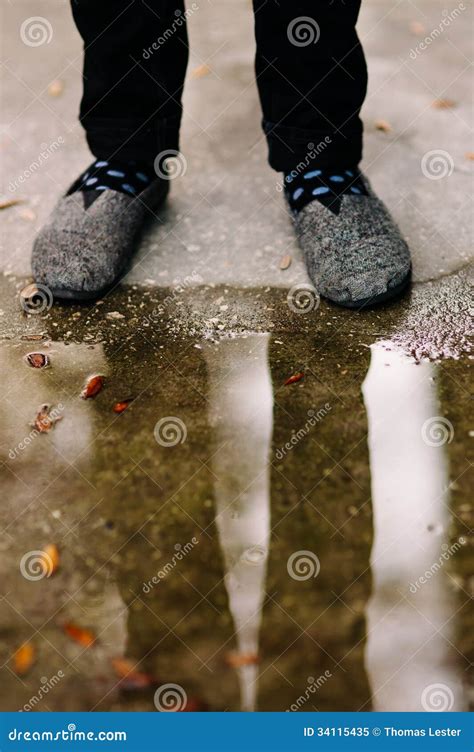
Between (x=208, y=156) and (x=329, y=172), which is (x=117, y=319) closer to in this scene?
(x=329, y=172)

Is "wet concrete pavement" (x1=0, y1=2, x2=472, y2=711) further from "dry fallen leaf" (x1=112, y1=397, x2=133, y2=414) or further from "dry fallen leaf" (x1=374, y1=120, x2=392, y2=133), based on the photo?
"dry fallen leaf" (x1=374, y1=120, x2=392, y2=133)

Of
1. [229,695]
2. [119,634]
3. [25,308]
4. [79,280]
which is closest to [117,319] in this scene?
[79,280]

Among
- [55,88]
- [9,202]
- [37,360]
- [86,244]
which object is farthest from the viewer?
[55,88]

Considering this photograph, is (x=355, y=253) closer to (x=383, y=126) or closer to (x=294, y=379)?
(x=294, y=379)

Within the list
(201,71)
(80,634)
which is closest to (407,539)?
(80,634)

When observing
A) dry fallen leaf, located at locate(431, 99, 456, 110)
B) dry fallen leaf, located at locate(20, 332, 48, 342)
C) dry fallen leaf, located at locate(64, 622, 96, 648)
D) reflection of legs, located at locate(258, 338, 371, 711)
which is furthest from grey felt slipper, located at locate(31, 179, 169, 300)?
dry fallen leaf, located at locate(431, 99, 456, 110)

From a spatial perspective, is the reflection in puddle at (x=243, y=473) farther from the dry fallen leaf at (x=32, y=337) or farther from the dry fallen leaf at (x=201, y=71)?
the dry fallen leaf at (x=201, y=71)
